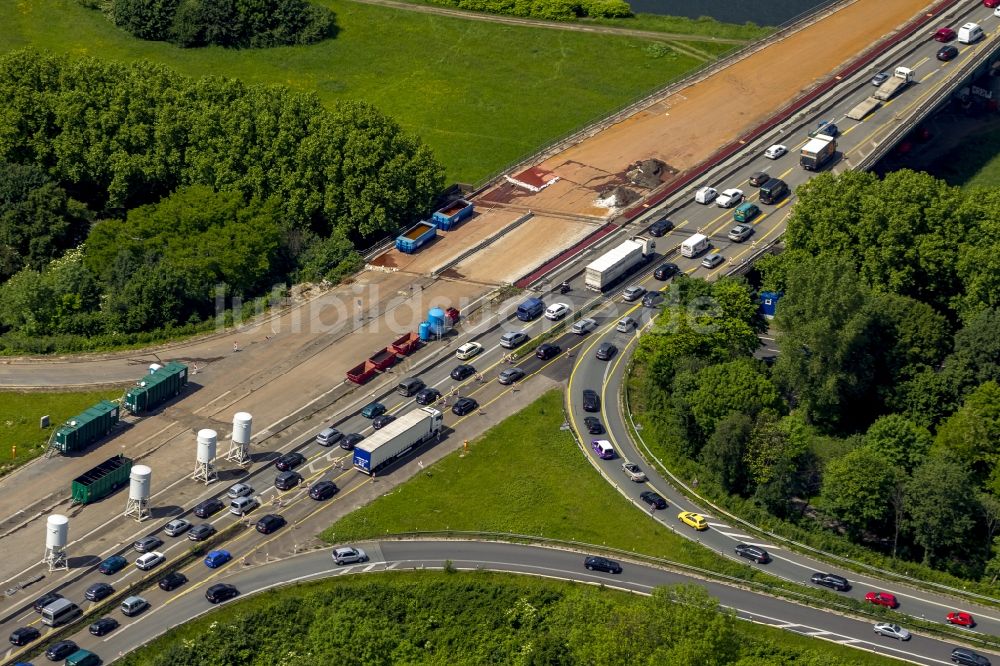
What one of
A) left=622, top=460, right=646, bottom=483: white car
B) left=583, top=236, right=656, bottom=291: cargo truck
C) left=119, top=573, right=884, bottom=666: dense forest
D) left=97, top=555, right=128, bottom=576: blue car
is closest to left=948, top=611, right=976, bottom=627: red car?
left=119, top=573, right=884, bottom=666: dense forest

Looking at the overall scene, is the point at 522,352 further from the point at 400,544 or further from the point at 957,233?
the point at 957,233

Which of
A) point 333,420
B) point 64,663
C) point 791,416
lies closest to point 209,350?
point 333,420

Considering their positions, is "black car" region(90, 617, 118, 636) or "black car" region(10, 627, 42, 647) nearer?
"black car" region(10, 627, 42, 647)

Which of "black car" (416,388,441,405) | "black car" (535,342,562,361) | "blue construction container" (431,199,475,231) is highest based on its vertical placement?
"blue construction container" (431,199,475,231)

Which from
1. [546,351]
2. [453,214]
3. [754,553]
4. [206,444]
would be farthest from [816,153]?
[206,444]

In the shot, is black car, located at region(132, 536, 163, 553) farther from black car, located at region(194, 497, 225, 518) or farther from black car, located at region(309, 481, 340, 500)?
black car, located at region(309, 481, 340, 500)
